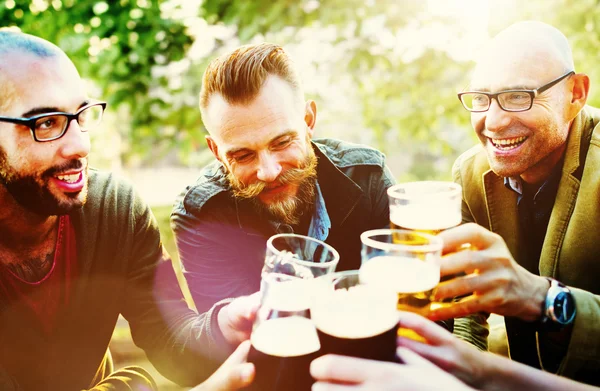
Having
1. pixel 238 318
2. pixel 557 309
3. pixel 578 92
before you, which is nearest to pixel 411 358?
pixel 238 318

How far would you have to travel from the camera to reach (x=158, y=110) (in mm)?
5152

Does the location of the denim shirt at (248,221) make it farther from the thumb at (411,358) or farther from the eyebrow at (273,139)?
the thumb at (411,358)

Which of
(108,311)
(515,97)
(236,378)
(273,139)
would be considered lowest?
(108,311)

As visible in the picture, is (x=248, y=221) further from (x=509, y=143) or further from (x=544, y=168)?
(x=544, y=168)

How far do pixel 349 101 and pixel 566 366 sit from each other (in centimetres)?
476

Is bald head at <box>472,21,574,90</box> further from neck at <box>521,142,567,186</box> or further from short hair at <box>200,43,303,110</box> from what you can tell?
short hair at <box>200,43,303,110</box>

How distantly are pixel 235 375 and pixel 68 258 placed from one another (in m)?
1.29

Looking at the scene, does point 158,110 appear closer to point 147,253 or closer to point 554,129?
point 147,253

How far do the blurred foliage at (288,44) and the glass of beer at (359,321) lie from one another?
12.9 feet

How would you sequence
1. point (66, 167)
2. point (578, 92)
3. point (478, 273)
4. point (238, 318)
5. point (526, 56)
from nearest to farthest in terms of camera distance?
point (478, 273), point (238, 318), point (66, 167), point (526, 56), point (578, 92)

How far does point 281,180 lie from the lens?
7.51 ft

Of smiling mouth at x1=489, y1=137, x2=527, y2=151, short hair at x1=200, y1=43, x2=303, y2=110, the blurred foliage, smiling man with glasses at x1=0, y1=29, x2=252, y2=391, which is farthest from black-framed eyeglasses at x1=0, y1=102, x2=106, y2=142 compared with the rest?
the blurred foliage

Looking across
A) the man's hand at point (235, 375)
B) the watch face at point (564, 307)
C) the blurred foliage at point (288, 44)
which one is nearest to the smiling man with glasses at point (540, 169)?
the watch face at point (564, 307)

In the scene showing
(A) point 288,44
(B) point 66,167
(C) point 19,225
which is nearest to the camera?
(B) point 66,167
